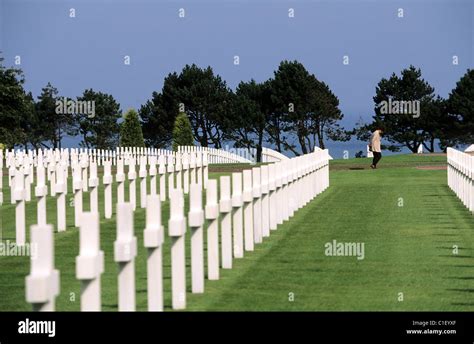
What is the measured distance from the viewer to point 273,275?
46.5 ft

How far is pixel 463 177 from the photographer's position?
2630 centimetres

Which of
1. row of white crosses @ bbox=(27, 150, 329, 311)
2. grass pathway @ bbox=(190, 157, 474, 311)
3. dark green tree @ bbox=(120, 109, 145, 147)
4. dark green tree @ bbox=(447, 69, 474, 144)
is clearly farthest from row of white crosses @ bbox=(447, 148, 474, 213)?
dark green tree @ bbox=(447, 69, 474, 144)

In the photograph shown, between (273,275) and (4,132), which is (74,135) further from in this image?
(273,275)

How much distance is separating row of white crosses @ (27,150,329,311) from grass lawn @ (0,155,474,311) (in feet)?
0.87

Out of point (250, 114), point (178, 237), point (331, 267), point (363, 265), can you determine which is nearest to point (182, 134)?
point (250, 114)

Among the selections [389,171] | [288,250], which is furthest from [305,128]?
[288,250]

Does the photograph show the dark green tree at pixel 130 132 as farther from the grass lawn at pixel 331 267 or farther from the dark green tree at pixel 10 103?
the grass lawn at pixel 331 267

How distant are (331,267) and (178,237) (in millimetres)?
3889

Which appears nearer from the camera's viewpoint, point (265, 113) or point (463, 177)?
point (463, 177)

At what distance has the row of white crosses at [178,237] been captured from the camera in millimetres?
7953

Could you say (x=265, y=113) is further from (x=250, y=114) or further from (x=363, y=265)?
(x=363, y=265)

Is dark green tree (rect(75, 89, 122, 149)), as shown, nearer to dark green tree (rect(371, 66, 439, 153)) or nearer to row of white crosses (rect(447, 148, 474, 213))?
dark green tree (rect(371, 66, 439, 153))

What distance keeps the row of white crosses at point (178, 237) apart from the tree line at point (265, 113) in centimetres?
8195

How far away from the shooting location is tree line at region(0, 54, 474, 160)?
106m
